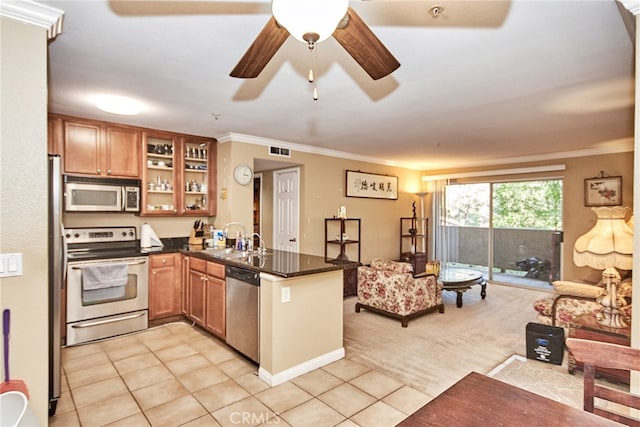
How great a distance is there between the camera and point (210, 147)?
191 inches

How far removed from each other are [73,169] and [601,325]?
5482 mm

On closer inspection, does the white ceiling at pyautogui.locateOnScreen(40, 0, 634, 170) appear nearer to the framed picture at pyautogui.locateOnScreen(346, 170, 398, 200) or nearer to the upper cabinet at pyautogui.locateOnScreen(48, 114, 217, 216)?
the upper cabinet at pyautogui.locateOnScreen(48, 114, 217, 216)

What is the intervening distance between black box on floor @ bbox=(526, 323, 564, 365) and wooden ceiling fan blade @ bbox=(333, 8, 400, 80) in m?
2.99

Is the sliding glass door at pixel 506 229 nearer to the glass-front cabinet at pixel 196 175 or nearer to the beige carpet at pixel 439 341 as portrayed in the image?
the beige carpet at pixel 439 341

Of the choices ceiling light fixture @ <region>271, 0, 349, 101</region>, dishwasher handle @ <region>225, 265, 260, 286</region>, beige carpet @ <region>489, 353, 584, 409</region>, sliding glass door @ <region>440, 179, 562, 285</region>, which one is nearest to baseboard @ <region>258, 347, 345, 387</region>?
dishwasher handle @ <region>225, 265, 260, 286</region>

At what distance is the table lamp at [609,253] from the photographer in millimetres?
2727

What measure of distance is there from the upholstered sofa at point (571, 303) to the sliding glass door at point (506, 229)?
8.80 feet

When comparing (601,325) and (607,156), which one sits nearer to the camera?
(601,325)

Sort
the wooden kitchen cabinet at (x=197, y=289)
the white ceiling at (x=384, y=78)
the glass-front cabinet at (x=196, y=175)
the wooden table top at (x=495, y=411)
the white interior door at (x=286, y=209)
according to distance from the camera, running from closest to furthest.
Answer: the wooden table top at (x=495, y=411), the white ceiling at (x=384, y=78), the wooden kitchen cabinet at (x=197, y=289), the glass-front cabinet at (x=196, y=175), the white interior door at (x=286, y=209)

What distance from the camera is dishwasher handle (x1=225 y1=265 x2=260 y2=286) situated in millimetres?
2945

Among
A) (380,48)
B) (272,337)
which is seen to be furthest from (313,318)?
(380,48)

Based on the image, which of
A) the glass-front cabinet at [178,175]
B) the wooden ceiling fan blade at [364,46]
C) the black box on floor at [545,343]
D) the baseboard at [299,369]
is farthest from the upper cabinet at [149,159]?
the black box on floor at [545,343]

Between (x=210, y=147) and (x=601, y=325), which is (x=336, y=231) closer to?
(x=210, y=147)

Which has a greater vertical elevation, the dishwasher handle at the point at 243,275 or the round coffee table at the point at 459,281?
the dishwasher handle at the point at 243,275
